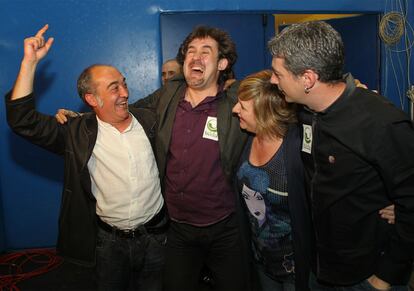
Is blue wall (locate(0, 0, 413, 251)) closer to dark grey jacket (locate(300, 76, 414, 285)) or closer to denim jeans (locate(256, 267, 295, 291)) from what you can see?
denim jeans (locate(256, 267, 295, 291))

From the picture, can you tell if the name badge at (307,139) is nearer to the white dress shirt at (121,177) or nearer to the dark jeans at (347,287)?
the dark jeans at (347,287)

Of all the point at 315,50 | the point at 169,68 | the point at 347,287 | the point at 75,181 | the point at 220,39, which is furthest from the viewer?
the point at 169,68

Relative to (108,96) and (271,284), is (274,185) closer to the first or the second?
(271,284)

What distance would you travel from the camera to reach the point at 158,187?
6.82 feet

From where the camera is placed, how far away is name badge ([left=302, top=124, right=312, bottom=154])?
153 cm

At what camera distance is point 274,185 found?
170cm

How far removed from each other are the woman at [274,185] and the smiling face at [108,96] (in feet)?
2.09

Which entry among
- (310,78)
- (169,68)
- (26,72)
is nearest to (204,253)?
(310,78)

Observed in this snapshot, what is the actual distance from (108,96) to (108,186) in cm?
49

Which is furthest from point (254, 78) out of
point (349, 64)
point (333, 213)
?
point (349, 64)

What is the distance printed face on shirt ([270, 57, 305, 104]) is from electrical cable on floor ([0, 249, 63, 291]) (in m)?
2.88

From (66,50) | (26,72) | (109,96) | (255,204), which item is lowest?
(255,204)

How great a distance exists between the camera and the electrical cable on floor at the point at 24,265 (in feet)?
10.3

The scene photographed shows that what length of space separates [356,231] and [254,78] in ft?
2.85
